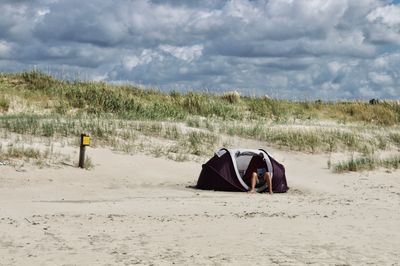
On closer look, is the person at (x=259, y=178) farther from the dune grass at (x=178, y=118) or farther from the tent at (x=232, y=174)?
the dune grass at (x=178, y=118)

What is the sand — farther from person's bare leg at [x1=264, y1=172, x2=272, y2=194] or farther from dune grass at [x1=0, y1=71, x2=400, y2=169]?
dune grass at [x1=0, y1=71, x2=400, y2=169]

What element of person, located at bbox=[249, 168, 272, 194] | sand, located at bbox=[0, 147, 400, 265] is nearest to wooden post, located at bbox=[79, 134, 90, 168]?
sand, located at bbox=[0, 147, 400, 265]

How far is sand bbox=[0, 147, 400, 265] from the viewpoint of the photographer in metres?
7.72

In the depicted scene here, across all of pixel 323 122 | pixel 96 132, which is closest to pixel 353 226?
pixel 96 132

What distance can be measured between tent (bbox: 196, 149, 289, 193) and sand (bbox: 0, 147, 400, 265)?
483mm

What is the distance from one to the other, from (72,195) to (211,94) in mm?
18371

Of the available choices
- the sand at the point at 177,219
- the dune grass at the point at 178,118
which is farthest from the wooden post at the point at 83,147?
the dune grass at the point at 178,118

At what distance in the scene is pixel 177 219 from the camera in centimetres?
1034

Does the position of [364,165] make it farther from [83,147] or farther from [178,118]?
[178,118]

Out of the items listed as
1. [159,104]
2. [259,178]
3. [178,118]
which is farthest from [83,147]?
[159,104]

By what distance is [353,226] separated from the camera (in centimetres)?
980

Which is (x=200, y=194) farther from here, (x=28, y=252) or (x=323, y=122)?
(x=323, y=122)

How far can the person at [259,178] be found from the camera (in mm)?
14594

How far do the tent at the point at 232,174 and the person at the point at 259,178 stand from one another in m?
0.15
